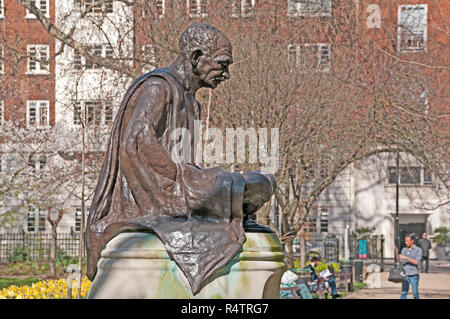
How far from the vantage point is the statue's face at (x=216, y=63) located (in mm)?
6715

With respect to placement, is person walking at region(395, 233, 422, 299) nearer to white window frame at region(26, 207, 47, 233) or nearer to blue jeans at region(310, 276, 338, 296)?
blue jeans at region(310, 276, 338, 296)

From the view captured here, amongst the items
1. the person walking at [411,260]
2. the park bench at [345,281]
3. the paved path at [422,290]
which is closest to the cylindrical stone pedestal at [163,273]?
the person walking at [411,260]

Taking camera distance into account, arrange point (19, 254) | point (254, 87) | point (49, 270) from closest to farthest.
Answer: point (254, 87)
point (49, 270)
point (19, 254)

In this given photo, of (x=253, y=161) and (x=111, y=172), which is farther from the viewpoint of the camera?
(x=253, y=161)

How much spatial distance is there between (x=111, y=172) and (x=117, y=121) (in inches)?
15.0

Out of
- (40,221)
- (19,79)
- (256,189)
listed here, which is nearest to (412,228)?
(40,221)

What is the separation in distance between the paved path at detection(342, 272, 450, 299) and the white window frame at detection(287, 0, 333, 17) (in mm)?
7322

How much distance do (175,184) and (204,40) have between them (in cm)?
116

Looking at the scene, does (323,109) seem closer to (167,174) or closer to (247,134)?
(247,134)

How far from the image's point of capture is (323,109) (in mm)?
21031

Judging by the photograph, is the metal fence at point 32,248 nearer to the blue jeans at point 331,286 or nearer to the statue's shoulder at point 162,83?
the blue jeans at point 331,286

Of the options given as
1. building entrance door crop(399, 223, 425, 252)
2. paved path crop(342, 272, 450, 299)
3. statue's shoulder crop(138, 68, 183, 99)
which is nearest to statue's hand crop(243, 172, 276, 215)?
statue's shoulder crop(138, 68, 183, 99)
